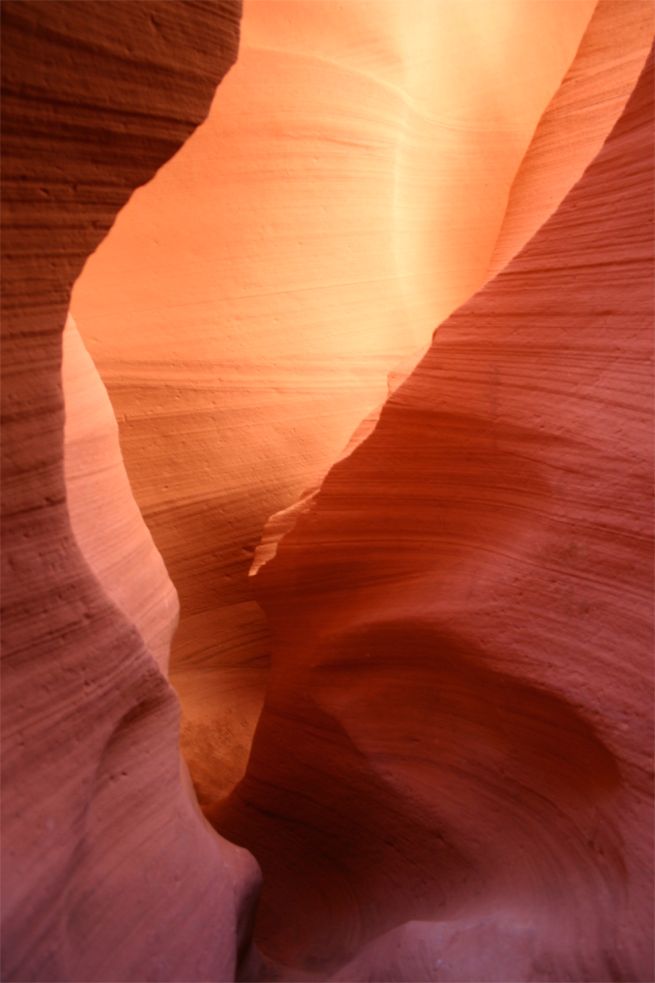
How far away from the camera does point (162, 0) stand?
107 centimetres

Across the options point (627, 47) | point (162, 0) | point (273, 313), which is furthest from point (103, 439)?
point (627, 47)

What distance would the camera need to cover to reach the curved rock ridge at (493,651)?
4.64 feet

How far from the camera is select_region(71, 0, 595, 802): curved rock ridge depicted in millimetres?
2742

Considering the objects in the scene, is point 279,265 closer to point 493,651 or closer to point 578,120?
point 578,120

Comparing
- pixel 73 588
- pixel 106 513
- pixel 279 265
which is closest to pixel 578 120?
pixel 279 265

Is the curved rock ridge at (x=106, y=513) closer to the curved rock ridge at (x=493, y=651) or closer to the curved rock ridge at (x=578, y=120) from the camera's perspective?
the curved rock ridge at (x=493, y=651)

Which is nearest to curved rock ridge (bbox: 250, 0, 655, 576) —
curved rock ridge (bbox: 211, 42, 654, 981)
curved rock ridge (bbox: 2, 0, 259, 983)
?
curved rock ridge (bbox: 211, 42, 654, 981)

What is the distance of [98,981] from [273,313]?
6.92 feet

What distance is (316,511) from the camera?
2137mm

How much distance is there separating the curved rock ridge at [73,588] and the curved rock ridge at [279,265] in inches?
56.8

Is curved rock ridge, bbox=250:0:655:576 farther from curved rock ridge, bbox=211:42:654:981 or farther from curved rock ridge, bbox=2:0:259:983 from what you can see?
curved rock ridge, bbox=2:0:259:983

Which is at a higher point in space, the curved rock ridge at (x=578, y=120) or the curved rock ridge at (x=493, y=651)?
the curved rock ridge at (x=578, y=120)

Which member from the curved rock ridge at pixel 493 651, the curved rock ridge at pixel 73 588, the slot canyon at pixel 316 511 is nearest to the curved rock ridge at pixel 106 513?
the slot canyon at pixel 316 511

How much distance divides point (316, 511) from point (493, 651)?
26.6 inches
